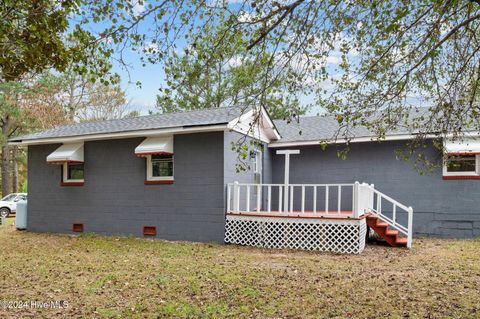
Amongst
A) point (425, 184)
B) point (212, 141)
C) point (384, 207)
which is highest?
point (212, 141)

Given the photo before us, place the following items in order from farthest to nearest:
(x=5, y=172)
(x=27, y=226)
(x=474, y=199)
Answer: (x=5, y=172) < (x=27, y=226) < (x=474, y=199)

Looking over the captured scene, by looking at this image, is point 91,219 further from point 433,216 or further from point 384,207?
point 433,216

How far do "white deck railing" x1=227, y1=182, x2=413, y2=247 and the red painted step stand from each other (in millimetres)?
184

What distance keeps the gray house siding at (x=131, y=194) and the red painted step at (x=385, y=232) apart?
Answer: 152 inches

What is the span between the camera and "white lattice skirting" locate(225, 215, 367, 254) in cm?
918

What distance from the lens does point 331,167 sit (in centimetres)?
1251

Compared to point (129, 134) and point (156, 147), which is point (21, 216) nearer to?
point (129, 134)

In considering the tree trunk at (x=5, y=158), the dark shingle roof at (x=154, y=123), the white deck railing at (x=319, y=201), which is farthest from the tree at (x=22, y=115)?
the white deck railing at (x=319, y=201)

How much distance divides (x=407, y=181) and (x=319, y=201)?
270 centimetres

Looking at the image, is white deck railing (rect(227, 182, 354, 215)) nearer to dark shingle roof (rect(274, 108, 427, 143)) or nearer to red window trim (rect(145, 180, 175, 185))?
dark shingle roof (rect(274, 108, 427, 143))

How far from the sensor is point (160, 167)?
439 inches

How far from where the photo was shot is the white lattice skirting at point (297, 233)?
918 cm

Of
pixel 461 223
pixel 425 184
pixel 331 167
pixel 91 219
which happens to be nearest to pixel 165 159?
pixel 91 219

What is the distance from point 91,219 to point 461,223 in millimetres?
10836
